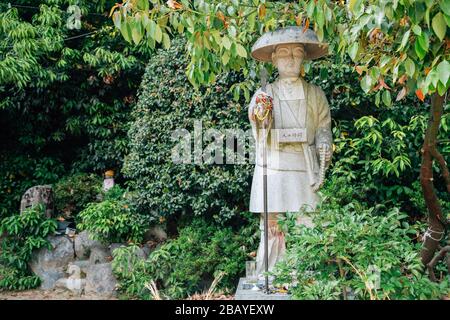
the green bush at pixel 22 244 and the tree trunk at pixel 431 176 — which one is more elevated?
the tree trunk at pixel 431 176

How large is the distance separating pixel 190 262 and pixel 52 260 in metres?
1.94

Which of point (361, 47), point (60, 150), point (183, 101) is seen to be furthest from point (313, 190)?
point (60, 150)

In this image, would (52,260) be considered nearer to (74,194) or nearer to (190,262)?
(74,194)

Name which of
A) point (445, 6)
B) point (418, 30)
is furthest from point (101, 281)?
point (445, 6)

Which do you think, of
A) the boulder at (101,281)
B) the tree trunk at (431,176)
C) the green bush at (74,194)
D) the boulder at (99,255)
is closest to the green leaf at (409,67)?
the tree trunk at (431,176)

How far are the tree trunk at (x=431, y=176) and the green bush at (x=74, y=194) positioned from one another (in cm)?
480

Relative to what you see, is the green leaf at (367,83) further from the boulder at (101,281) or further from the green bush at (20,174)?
the green bush at (20,174)

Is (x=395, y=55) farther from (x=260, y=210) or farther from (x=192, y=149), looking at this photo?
(x=192, y=149)

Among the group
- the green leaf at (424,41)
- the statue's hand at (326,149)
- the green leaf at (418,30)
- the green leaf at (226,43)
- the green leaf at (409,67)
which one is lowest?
the statue's hand at (326,149)

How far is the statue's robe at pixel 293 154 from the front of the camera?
4445 mm

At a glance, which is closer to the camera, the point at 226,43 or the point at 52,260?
the point at 226,43

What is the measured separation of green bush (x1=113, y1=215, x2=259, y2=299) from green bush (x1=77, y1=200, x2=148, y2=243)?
36 centimetres

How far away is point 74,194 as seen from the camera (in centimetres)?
795

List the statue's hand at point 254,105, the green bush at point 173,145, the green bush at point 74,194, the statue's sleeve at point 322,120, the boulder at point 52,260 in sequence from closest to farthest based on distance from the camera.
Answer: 1. the statue's hand at point 254,105
2. the statue's sleeve at point 322,120
3. the green bush at point 173,145
4. the boulder at point 52,260
5. the green bush at point 74,194
